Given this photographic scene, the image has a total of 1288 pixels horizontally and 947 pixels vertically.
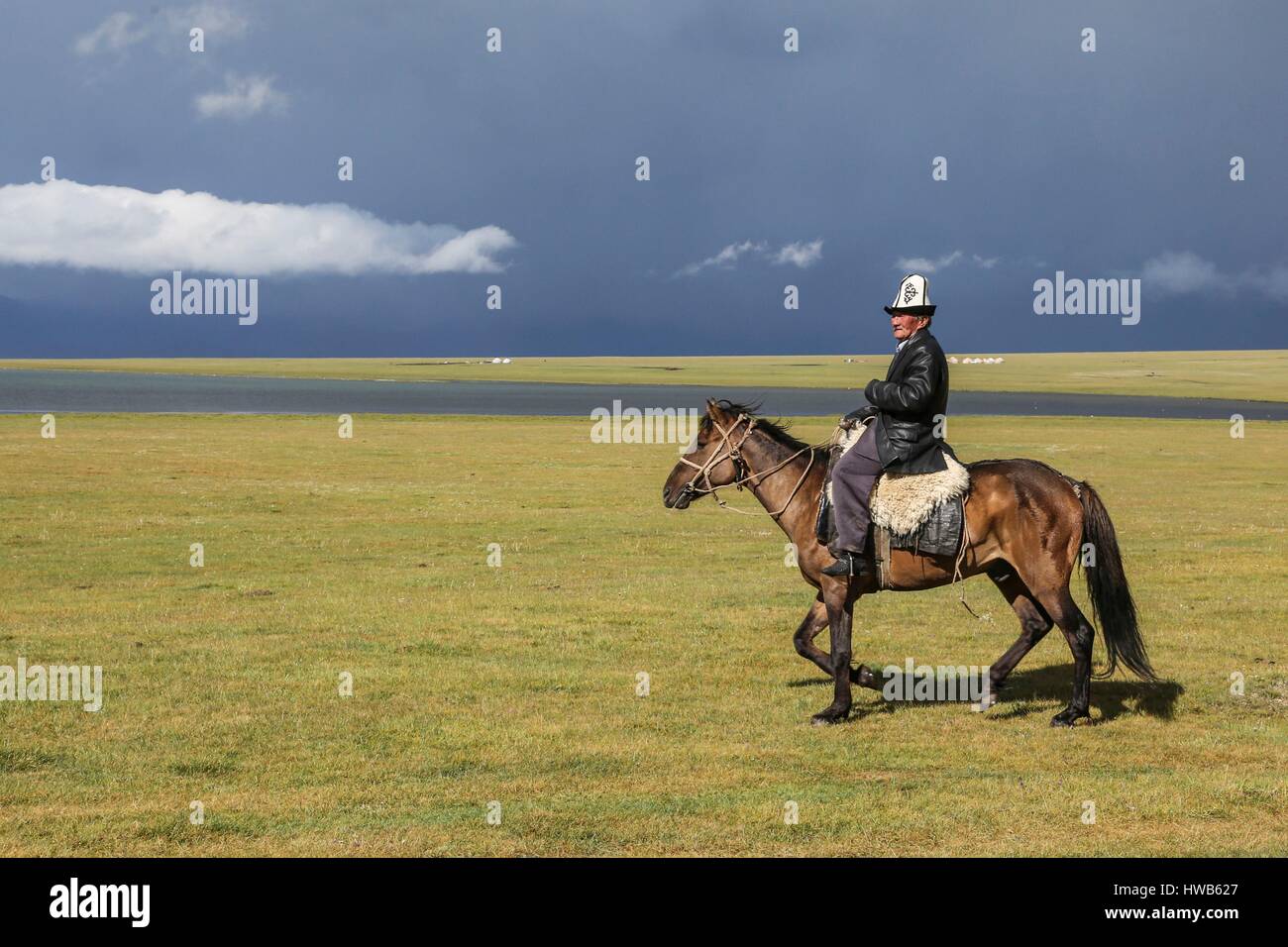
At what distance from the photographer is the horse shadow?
11.8m

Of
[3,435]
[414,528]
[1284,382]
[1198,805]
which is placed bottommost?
[1198,805]

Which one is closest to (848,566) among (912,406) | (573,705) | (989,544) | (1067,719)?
(989,544)

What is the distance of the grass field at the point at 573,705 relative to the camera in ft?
27.9

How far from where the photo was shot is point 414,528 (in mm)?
26719

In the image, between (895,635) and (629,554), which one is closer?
(895,635)

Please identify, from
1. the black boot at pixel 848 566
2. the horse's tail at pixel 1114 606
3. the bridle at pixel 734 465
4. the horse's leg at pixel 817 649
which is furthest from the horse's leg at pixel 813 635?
the horse's tail at pixel 1114 606

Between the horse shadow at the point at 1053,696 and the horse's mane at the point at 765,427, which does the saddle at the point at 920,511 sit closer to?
the horse's mane at the point at 765,427

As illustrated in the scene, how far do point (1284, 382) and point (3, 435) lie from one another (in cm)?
13566

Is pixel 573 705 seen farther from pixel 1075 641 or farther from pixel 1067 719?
pixel 1075 641

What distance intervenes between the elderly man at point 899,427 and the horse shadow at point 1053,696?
2.01m

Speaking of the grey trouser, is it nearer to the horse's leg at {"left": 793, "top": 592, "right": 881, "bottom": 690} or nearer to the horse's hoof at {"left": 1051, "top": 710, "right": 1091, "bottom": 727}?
the horse's leg at {"left": 793, "top": 592, "right": 881, "bottom": 690}

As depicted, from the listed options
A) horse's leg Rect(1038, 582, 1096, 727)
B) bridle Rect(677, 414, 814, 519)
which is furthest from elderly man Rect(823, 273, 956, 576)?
horse's leg Rect(1038, 582, 1096, 727)
